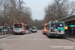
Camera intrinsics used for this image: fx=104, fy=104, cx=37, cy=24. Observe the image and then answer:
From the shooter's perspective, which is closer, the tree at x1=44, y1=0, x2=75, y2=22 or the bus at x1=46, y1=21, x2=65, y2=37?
the bus at x1=46, y1=21, x2=65, y2=37

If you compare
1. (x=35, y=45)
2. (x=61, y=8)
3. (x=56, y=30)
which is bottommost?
(x=35, y=45)

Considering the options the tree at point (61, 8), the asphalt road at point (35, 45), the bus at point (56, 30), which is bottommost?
the asphalt road at point (35, 45)

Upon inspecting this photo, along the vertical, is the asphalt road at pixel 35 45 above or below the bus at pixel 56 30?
below

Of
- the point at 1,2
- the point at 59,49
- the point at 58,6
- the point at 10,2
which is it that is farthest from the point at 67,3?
the point at 59,49

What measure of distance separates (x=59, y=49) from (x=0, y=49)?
4685mm

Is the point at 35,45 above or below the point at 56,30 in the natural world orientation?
below

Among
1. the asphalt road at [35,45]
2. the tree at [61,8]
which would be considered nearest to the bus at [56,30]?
the asphalt road at [35,45]

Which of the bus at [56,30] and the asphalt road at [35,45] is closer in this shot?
the asphalt road at [35,45]

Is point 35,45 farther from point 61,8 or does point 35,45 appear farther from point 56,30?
point 61,8

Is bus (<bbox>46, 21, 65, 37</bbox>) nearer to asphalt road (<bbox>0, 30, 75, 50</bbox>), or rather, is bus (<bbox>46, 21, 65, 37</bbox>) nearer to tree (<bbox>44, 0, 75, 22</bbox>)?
asphalt road (<bbox>0, 30, 75, 50</bbox>)

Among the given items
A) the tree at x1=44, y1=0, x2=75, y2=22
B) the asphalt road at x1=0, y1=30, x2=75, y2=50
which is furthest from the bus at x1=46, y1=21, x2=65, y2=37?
the tree at x1=44, y1=0, x2=75, y2=22

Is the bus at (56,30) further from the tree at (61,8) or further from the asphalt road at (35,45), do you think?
the tree at (61,8)

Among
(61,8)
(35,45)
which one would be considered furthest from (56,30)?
(61,8)

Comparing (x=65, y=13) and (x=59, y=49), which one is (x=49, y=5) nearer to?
(x=65, y=13)
